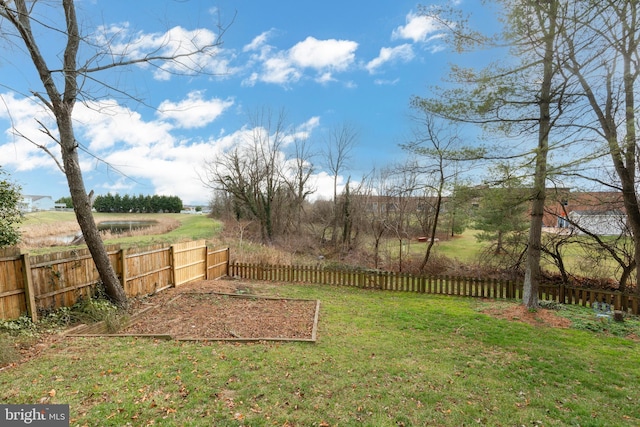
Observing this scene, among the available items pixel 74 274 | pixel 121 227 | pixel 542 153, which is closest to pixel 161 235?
pixel 121 227

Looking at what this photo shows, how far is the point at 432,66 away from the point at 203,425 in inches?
367

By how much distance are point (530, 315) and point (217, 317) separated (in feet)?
24.5

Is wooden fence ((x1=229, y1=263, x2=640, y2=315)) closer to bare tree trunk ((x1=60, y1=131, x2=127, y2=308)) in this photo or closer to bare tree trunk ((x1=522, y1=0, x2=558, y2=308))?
bare tree trunk ((x1=522, y1=0, x2=558, y2=308))

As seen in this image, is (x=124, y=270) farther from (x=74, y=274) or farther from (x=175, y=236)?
(x=175, y=236)

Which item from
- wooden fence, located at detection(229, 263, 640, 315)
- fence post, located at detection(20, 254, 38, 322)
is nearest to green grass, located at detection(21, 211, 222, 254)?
fence post, located at detection(20, 254, 38, 322)

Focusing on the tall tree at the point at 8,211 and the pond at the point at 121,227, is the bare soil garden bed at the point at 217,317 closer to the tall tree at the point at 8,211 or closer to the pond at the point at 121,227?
the tall tree at the point at 8,211

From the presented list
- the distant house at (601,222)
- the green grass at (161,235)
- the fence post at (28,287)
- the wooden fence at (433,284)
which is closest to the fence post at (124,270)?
the fence post at (28,287)

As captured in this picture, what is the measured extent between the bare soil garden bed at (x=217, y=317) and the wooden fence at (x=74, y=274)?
1.90 ft

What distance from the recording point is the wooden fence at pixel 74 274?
15.5ft

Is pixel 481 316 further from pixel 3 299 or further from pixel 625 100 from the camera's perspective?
pixel 3 299

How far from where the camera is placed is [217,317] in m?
6.10

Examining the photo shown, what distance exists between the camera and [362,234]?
2119 cm

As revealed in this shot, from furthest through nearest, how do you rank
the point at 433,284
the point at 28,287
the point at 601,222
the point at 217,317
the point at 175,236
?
the point at 175,236, the point at 433,284, the point at 601,222, the point at 217,317, the point at 28,287

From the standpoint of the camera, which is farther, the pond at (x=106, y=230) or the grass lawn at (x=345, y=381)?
the pond at (x=106, y=230)
